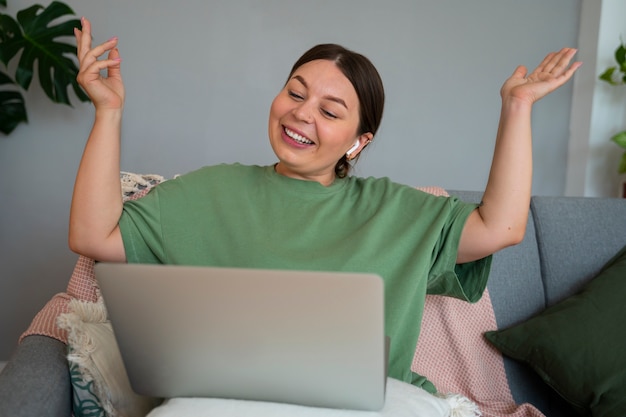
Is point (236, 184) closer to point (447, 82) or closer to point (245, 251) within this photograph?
point (245, 251)

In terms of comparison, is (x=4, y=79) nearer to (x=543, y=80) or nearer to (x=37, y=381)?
(x=37, y=381)

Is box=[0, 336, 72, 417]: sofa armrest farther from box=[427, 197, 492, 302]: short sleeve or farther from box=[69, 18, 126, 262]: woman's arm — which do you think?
box=[427, 197, 492, 302]: short sleeve

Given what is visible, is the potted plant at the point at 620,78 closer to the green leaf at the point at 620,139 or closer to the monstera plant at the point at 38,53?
the green leaf at the point at 620,139

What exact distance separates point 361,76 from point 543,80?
375 mm

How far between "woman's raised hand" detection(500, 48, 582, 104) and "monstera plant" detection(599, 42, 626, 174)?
1.34 metres

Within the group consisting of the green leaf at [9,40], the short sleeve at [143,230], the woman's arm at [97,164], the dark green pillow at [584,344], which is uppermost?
the green leaf at [9,40]

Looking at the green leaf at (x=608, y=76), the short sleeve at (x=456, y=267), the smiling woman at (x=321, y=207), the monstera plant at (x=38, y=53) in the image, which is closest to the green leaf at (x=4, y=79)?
the monstera plant at (x=38, y=53)

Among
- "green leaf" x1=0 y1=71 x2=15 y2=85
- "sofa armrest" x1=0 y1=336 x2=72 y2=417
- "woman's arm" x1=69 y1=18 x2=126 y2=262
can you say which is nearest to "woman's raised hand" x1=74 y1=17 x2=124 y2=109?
"woman's arm" x1=69 y1=18 x2=126 y2=262

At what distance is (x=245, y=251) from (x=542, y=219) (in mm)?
911

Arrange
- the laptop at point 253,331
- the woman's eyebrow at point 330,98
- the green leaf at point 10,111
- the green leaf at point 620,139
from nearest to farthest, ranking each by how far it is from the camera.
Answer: the laptop at point 253,331 < the woman's eyebrow at point 330,98 < the green leaf at point 620,139 < the green leaf at point 10,111

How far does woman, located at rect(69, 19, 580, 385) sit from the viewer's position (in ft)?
4.40

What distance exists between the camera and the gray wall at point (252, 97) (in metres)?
2.85

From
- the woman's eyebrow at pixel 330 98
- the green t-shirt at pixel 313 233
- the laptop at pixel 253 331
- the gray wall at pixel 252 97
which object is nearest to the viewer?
the laptop at pixel 253 331

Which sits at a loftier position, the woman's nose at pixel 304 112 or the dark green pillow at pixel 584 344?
the woman's nose at pixel 304 112
